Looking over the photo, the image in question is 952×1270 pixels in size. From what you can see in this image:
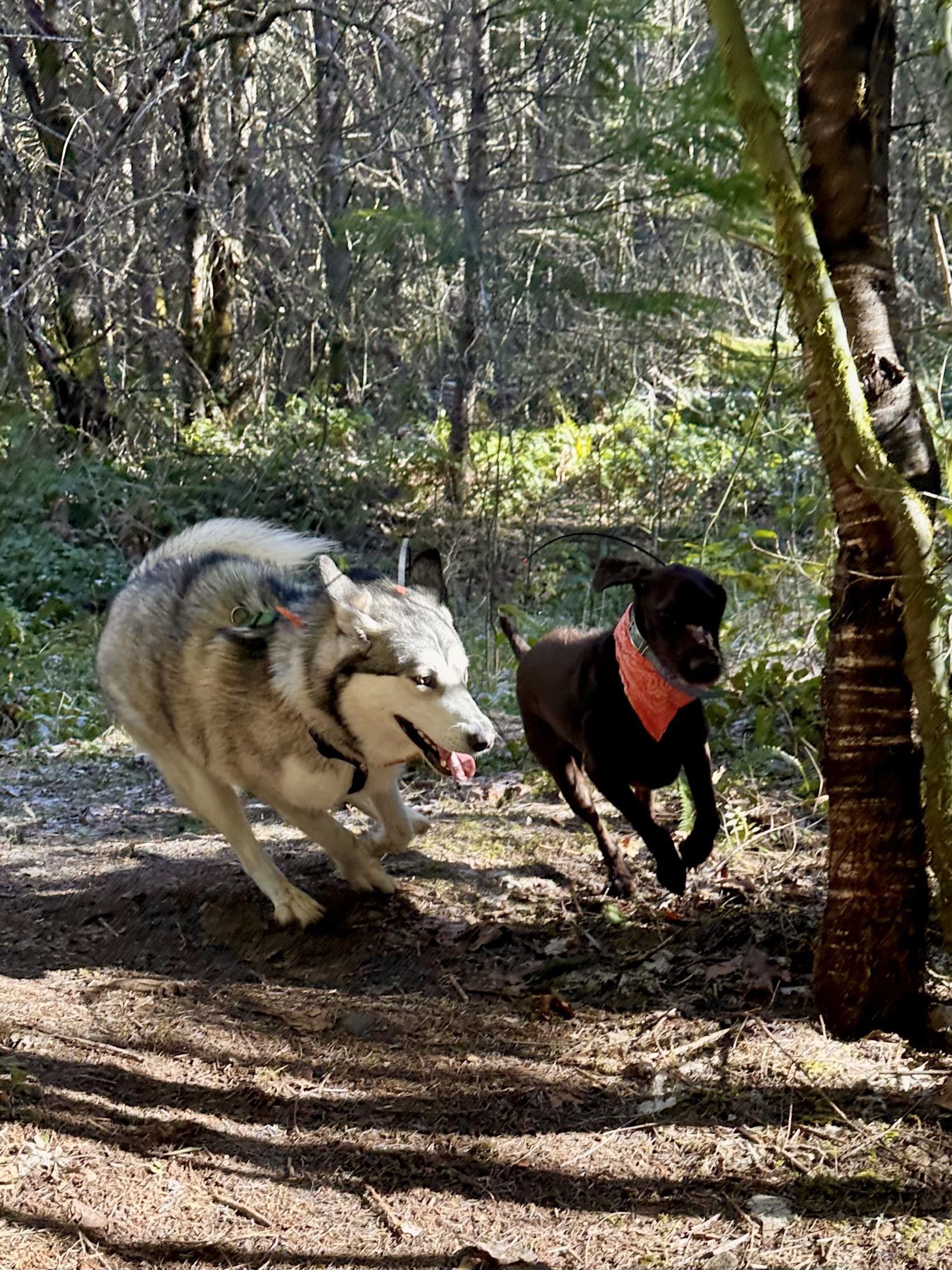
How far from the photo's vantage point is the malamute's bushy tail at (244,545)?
5707mm

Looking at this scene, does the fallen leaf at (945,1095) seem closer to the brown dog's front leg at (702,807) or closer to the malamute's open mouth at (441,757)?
the brown dog's front leg at (702,807)

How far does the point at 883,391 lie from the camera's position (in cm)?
323

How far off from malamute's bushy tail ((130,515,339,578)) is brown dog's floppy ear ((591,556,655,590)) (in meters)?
1.78

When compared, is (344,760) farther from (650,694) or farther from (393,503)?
(393,503)

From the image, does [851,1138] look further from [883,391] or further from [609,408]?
[609,408]

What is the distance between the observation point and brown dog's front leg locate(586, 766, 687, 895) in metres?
4.39

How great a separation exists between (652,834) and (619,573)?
3.26ft

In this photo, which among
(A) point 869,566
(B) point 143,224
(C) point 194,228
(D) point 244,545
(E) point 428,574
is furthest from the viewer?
(C) point 194,228

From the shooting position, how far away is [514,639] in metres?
5.86

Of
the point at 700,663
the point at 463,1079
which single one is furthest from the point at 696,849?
the point at 463,1079

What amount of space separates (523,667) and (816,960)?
2.29 m

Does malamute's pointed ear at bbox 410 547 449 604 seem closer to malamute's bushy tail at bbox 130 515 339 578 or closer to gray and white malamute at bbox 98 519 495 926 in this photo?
gray and white malamute at bbox 98 519 495 926

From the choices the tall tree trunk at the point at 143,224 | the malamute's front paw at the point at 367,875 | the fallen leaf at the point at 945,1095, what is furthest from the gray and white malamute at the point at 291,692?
the tall tree trunk at the point at 143,224

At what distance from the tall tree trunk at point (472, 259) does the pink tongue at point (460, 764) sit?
3.48 m
